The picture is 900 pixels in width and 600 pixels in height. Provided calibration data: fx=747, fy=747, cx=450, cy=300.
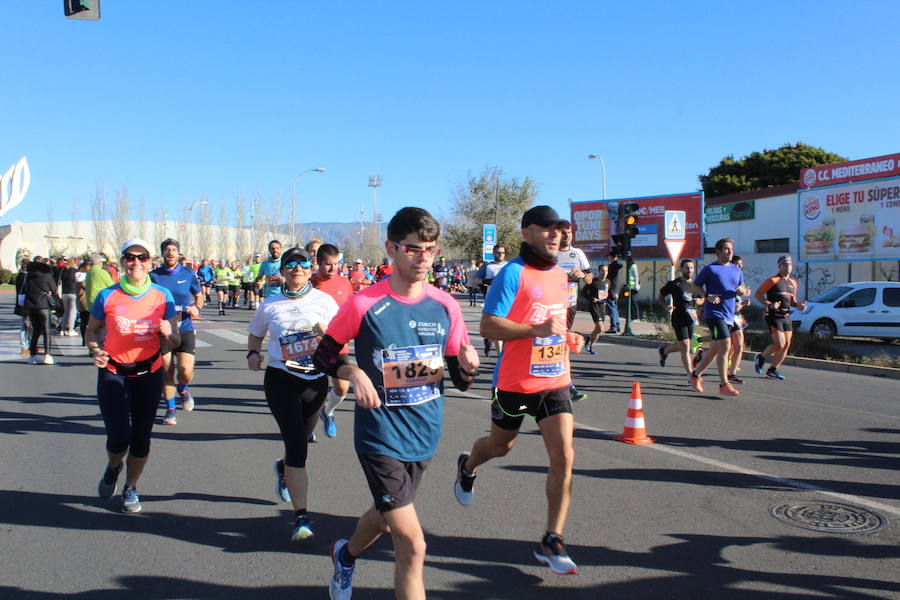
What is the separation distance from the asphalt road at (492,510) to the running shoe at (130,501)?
0.25ft

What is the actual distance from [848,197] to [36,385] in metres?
26.5

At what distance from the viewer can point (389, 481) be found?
3088 millimetres

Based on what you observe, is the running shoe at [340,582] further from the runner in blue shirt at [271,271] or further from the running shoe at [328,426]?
the runner in blue shirt at [271,271]

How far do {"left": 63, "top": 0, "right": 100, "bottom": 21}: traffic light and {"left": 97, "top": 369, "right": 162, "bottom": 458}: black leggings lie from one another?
6.27 metres

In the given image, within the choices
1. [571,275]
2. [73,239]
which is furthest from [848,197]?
[73,239]

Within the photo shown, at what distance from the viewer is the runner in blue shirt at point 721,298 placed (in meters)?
9.58

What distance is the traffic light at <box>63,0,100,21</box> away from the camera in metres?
9.27

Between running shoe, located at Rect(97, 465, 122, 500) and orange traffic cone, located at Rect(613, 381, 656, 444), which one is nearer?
running shoe, located at Rect(97, 465, 122, 500)

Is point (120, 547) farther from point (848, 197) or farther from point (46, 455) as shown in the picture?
point (848, 197)

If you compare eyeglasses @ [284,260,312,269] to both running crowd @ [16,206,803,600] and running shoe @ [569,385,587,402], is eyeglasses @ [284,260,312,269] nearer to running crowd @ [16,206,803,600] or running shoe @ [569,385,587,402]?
running crowd @ [16,206,803,600]

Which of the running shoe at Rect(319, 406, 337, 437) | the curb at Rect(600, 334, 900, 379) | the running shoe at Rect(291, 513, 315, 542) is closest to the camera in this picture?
the running shoe at Rect(291, 513, 315, 542)

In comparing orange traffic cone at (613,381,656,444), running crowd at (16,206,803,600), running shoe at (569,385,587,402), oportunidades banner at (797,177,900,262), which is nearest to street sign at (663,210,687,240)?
running shoe at (569,385,587,402)

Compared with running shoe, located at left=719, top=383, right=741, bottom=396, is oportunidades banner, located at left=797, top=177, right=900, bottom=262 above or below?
above

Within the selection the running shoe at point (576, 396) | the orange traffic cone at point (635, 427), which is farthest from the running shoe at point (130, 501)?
the running shoe at point (576, 396)
